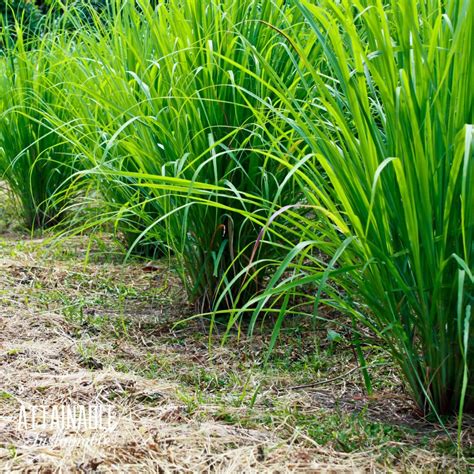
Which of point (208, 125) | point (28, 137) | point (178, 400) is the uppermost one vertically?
point (208, 125)

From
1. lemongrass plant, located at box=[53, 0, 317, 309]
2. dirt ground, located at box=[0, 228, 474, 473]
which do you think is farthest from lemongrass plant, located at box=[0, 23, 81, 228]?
lemongrass plant, located at box=[53, 0, 317, 309]

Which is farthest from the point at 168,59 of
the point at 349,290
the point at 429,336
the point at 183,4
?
the point at 429,336

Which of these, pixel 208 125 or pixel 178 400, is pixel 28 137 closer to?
pixel 208 125

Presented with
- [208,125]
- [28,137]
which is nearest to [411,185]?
[208,125]

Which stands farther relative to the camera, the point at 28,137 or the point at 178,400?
the point at 28,137

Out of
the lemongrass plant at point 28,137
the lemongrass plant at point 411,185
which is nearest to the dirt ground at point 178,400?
the lemongrass plant at point 411,185

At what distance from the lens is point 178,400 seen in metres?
1.88

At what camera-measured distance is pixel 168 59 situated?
247 centimetres

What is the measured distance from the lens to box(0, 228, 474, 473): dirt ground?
1549 millimetres

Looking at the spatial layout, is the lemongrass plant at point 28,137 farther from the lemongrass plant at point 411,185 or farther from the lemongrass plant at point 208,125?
the lemongrass plant at point 411,185

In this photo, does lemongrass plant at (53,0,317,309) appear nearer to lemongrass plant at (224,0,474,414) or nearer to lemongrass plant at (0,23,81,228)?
lemongrass plant at (224,0,474,414)

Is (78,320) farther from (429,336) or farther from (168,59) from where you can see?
(429,336)

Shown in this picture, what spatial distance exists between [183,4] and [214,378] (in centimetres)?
125

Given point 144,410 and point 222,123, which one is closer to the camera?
point 144,410
